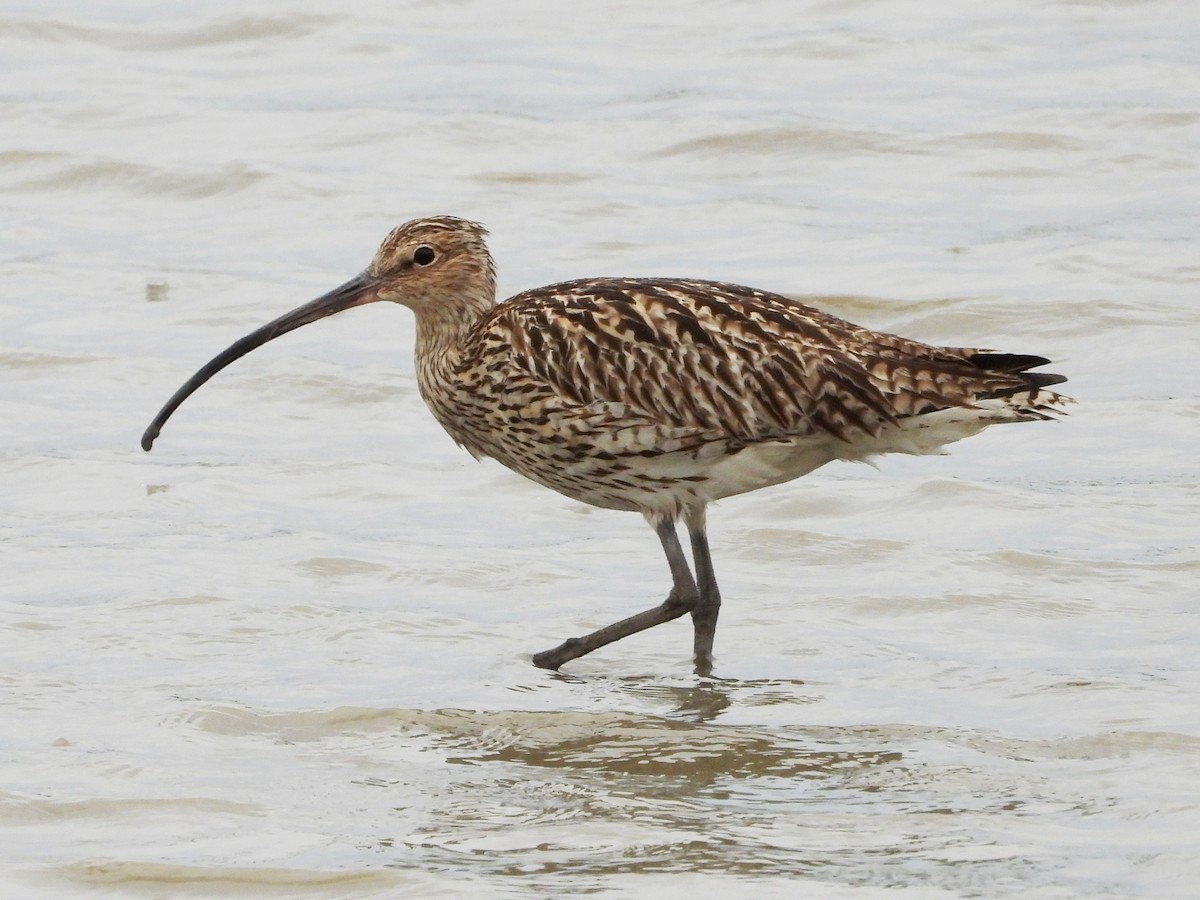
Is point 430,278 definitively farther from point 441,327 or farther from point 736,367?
point 736,367

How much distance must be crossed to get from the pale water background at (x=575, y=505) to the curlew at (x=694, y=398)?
26.9 inches

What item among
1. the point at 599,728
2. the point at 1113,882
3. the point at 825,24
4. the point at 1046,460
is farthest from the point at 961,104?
the point at 1113,882

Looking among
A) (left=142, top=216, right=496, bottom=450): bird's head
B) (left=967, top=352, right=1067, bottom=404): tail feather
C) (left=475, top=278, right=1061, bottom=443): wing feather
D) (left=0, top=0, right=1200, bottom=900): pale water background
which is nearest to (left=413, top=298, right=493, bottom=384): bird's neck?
(left=142, top=216, right=496, bottom=450): bird's head

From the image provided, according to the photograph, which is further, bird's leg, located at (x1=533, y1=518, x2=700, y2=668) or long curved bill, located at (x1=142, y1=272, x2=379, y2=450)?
long curved bill, located at (x1=142, y1=272, x2=379, y2=450)

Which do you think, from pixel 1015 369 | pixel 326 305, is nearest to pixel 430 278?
pixel 326 305

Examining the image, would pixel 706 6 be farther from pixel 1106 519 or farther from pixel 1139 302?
pixel 1106 519

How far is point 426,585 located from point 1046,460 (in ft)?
11.5

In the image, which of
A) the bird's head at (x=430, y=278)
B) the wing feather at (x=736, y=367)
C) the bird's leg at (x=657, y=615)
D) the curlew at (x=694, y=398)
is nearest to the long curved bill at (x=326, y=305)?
the bird's head at (x=430, y=278)

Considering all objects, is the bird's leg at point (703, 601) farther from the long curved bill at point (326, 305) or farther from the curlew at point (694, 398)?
the long curved bill at point (326, 305)

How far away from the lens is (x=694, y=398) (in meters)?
9.42

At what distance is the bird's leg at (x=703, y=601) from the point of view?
9.51 meters

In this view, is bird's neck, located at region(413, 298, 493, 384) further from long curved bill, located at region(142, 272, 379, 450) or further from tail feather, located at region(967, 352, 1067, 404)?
tail feather, located at region(967, 352, 1067, 404)

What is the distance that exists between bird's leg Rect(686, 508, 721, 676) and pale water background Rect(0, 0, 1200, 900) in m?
0.11

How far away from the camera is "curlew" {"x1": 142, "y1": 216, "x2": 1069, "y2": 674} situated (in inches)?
370
